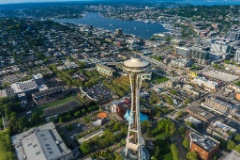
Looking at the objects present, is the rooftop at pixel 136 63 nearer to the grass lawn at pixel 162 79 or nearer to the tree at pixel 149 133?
the tree at pixel 149 133

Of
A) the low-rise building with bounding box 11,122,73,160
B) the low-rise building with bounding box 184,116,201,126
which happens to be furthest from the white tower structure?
the low-rise building with bounding box 184,116,201,126

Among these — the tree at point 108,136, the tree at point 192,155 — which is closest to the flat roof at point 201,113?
the tree at point 192,155

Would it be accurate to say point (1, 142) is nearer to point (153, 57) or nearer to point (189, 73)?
point (189, 73)

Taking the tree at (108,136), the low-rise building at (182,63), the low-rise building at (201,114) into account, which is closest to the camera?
the tree at (108,136)

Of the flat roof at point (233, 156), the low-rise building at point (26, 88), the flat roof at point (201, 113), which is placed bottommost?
the flat roof at point (201, 113)

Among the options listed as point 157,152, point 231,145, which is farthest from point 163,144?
point 231,145
